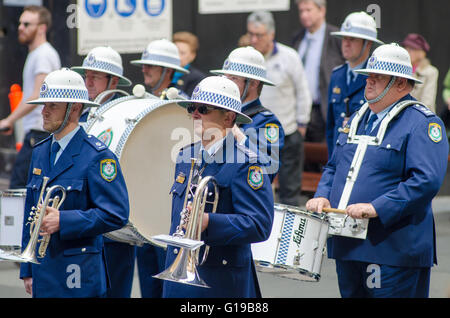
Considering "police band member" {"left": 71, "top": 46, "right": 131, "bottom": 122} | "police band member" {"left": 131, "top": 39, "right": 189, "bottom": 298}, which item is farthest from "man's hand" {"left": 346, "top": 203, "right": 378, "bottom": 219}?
"police band member" {"left": 71, "top": 46, "right": 131, "bottom": 122}

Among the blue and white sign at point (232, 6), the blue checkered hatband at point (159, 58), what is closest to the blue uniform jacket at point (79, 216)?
the blue checkered hatband at point (159, 58)

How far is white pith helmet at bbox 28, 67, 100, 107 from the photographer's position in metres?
5.49

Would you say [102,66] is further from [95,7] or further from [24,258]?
[95,7]

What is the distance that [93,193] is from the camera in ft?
17.6

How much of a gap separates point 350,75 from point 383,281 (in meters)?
3.27

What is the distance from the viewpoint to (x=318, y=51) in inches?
482

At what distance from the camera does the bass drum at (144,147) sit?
6.93 meters

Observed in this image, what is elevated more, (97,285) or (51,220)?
(51,220)

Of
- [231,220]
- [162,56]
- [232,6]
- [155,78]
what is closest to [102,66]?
[155,78]

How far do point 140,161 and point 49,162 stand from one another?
1.67 m

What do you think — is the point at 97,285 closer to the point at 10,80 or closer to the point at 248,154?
the point at 248,154

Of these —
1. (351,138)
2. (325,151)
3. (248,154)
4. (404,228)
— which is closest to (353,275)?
(404,228)

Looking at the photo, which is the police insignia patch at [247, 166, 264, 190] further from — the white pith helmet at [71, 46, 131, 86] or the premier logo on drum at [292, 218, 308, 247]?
the white pith helmet at [71, 46, 131, 86]

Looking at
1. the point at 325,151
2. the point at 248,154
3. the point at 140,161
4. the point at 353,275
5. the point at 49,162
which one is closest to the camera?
the point at 248,154
